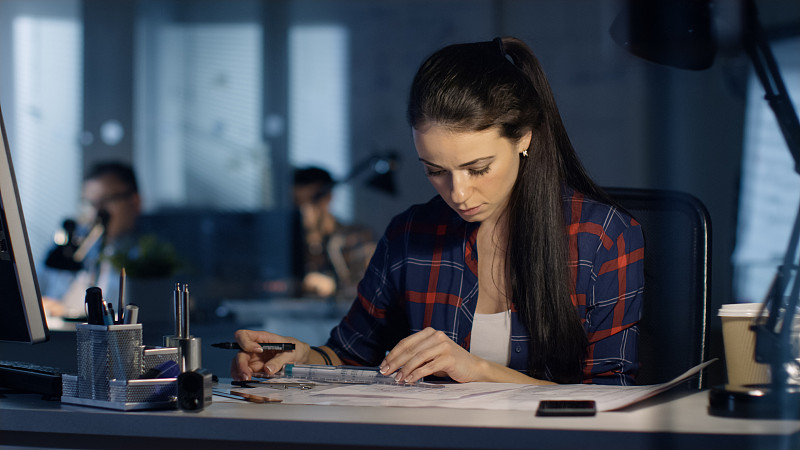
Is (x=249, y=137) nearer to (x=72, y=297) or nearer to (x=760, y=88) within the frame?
(x=72, y=297)

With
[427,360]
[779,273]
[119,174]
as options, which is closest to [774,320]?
[779,273]

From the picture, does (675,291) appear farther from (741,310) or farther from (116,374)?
(116,374)

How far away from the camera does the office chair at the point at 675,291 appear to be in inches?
54.4

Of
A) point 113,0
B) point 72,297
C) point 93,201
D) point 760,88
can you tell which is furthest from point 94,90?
point 760,88

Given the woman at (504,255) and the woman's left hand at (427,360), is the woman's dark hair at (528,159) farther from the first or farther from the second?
the woman's left hand at (427,360)

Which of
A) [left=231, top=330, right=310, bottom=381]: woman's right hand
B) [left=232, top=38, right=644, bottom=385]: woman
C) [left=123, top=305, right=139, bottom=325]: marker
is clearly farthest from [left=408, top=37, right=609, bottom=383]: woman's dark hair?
[left=123, top=305, right=139, bottom=325]: marker

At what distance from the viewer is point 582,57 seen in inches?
168

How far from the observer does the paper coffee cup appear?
0.96 meters

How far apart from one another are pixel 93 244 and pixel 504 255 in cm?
188

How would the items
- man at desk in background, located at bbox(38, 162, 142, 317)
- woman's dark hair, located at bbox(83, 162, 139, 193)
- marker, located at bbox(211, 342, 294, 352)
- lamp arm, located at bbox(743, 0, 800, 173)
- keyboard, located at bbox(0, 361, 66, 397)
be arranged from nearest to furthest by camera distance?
1. lamp arm, located at bbox(743, 0, 800, 173)
2. keyboard, located at bbox(0, 361, 66, 397)
3. marker, located at bbox(211, 342, 294, 352)
4. man at desk in background, located at bbox(38, 162, 142, 317)
5. woman's dark hair, located at bbox(83, 162, 139, 193)

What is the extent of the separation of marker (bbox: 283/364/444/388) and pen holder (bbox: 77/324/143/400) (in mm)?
267

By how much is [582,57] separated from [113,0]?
2.82 m

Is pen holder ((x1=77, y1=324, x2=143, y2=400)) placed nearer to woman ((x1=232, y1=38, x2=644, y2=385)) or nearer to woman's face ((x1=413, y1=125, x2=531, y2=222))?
woman ((x1=232, y1=38, x2=644, y2=385))

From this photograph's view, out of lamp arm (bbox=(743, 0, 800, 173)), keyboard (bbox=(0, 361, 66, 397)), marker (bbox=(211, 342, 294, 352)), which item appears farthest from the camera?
marker (bbox=(211, 342, 294, 352))
